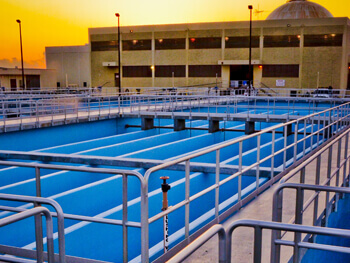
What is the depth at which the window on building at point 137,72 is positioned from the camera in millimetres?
61156

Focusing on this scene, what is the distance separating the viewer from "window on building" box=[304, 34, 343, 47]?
5291 cm

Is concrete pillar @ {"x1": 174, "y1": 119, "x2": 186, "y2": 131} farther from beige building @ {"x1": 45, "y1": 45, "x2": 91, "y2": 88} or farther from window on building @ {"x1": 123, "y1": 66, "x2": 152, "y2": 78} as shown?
beige building @ {"x1": 45, "y1": 45, "x2": 91, "y2": 88}

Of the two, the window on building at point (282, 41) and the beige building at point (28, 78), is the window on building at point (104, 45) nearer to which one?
the beige building at point (28, 78)

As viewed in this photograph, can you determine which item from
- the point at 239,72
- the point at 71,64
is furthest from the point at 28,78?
the point at 239,72

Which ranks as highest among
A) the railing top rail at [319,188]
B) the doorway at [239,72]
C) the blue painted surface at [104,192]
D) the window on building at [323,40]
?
the window on building at [323,40]

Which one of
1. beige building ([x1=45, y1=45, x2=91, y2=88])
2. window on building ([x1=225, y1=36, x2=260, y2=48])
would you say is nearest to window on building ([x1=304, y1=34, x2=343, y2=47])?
window on building ([x1=225, y1=36, x2=260, y2=48])

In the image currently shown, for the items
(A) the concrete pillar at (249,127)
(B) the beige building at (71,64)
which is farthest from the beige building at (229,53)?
(A) the concrete pillar at (249,127)

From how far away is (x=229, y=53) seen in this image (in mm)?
56938

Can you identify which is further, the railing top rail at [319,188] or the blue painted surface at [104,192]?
the blue painted surface at [104,192]

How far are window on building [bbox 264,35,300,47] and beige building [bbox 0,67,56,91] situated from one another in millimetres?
27913

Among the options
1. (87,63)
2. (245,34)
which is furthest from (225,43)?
(87,63)

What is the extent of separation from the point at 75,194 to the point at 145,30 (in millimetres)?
52675

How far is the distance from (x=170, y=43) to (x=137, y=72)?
6015 millimetres

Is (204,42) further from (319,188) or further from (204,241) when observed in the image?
(204,241)
